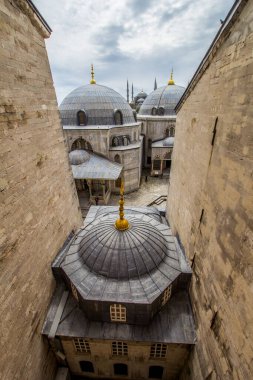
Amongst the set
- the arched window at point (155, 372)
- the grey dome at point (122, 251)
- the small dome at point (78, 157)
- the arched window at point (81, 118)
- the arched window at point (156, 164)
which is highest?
the arched window at point (81, 118)

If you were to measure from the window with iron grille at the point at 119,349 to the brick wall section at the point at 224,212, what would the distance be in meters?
2.59

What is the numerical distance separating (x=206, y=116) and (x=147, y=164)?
24043 mm

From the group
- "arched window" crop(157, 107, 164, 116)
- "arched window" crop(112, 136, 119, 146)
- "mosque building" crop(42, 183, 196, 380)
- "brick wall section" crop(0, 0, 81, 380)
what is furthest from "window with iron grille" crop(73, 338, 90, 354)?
"arched window" crop(157, 107, 164, 116)

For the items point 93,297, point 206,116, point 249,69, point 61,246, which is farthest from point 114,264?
point 249,69

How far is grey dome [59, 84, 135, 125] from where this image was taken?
21.8 meters

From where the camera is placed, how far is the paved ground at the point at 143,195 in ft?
67.0

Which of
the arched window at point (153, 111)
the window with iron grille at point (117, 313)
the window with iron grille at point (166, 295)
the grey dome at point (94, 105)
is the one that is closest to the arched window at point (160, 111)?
the arched window at point (153, 111)

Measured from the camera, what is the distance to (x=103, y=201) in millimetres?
19906

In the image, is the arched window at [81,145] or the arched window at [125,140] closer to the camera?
the arched window at [81,145]

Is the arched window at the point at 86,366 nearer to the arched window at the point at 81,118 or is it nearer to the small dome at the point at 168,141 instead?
the arched window at the point at 81,118

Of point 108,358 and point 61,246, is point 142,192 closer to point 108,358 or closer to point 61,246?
point 61,246

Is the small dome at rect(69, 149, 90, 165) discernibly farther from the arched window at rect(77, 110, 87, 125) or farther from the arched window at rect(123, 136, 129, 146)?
the arched window at rect(123, 136, 129, 146)

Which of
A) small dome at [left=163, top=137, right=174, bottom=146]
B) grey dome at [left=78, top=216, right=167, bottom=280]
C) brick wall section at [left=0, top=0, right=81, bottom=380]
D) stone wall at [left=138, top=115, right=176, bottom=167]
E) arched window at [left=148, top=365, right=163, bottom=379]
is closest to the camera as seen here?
brick wall section at [left=0, top=0, right=81, bottom=380]

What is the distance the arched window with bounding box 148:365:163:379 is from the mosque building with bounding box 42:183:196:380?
0.15 ft
